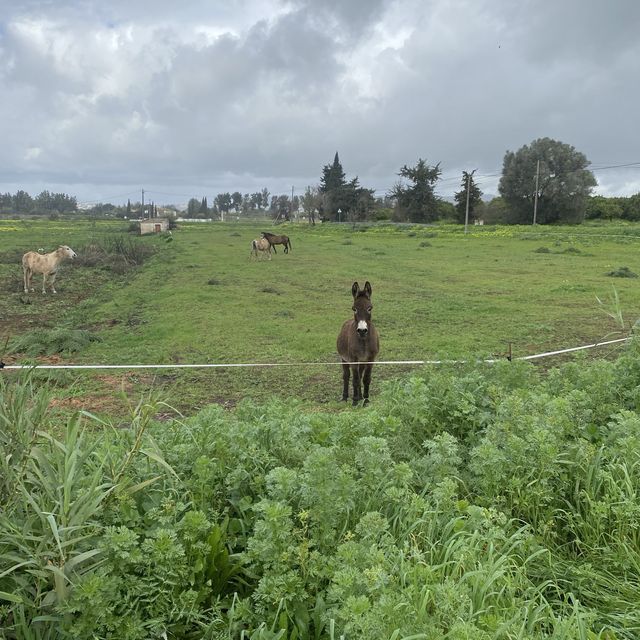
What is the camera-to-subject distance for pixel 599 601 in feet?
8.09

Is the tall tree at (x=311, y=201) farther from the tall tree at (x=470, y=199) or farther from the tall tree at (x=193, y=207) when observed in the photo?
the tall tree at (x=193, y=207)

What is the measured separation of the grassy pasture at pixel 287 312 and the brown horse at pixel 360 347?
406 millimetres

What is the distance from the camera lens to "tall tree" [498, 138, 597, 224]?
53.4 meters

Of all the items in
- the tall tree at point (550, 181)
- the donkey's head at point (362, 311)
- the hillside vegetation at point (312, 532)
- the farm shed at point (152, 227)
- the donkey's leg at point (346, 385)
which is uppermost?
the tall tree at point (550, 181)

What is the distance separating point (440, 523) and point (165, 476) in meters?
1.44

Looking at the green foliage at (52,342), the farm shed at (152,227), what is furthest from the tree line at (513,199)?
the green foliage at (52,342)

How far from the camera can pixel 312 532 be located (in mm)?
2436

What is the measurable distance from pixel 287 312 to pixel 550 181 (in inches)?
1962

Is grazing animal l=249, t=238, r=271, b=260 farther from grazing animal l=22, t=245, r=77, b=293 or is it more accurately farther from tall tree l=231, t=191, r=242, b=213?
tall tree l=231, t=191, r=242, b=213

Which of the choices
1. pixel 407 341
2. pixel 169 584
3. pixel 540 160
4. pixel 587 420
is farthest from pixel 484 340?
pixel 540 160

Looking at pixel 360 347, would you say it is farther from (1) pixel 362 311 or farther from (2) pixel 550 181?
(2) pixel 550 181

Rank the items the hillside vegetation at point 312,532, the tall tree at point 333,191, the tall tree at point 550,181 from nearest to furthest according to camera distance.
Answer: the hillside vegetation at point 312,532, the tall tree at point 550,181, the tall tree at point 333,191

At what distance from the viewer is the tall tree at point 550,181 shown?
5344cm

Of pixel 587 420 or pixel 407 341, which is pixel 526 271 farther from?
pixel 587 420
